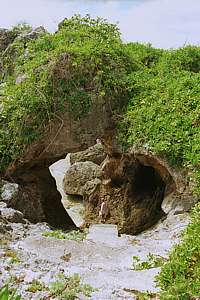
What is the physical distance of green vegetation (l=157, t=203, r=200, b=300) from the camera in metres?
4.71

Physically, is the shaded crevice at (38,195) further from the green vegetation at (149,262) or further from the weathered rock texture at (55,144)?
the green vegetation at (149,262)

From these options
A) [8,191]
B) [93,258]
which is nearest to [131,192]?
[8,191]

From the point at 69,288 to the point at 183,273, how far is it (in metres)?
1.24

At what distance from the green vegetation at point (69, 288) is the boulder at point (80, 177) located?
12320 millimetres

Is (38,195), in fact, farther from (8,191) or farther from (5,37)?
(5,37)

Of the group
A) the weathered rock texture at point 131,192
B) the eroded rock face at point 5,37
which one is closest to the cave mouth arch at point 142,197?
the weathered rock texture at point 131,192

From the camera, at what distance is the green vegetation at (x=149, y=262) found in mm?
6625

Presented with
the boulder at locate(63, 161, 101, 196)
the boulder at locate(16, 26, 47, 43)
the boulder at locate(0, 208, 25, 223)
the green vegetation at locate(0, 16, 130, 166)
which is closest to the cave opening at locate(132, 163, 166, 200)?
the green vegetation at locate(0, 16, 130, 166)

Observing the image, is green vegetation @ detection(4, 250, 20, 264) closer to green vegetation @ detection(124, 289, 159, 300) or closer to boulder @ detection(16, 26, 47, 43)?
green vegetation @ detection(124, 289, 159, 300)

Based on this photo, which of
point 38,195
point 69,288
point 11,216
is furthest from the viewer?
point 38,195

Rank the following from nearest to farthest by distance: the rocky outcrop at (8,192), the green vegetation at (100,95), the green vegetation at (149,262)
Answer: the green vegetation at (149,262)
the green vegetation at (100,95)
the rocky outcrop at (8,192)

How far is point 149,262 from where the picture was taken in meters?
6.84

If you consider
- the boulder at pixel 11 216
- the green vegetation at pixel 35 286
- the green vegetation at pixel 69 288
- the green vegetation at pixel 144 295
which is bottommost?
the boulder at pixel 11 216

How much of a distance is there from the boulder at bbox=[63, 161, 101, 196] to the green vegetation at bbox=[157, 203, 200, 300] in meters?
12.6
